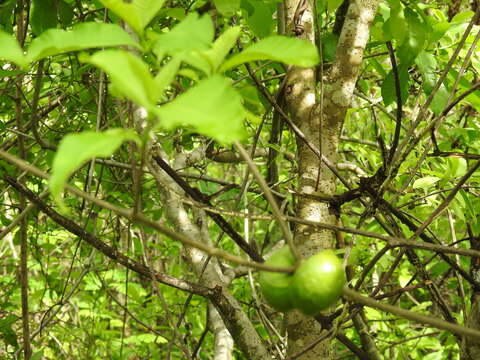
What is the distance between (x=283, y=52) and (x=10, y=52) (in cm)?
36

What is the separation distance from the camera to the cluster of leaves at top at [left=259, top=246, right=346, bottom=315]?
740 mm

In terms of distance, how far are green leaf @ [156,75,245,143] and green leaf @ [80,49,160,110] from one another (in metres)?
0.03

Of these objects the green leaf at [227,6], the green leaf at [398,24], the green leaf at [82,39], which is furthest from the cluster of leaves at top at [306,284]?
the green leaf at [398,24]

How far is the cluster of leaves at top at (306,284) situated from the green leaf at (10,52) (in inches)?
18.1

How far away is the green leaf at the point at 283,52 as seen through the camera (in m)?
0.65

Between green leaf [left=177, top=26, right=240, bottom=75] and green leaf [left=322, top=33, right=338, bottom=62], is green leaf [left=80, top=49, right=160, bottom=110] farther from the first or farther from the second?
green leaf [left=322, top=33, right=338, bottom=62]

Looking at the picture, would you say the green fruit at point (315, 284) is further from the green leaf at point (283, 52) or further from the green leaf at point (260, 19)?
the green leaf at point (260, 19)

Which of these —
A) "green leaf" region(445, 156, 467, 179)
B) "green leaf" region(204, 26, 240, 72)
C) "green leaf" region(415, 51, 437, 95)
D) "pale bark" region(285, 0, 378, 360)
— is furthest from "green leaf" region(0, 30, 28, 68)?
"green leaf" region(445, 156, 467, 179)

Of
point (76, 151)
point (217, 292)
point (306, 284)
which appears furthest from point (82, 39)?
point (217, 292)

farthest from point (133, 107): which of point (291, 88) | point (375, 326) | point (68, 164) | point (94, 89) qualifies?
point (375, 326)

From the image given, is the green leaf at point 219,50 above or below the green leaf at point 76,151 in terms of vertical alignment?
above

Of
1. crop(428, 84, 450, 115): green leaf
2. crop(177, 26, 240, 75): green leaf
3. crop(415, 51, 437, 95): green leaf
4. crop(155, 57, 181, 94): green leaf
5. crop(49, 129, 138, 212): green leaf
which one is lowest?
crop(49, 129, 138, 212): green leaf

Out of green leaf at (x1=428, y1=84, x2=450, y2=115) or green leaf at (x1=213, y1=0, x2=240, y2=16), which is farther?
green leaf at (x1=428, y1=84, x2=450, y2=115)

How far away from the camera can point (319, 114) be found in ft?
4.47
